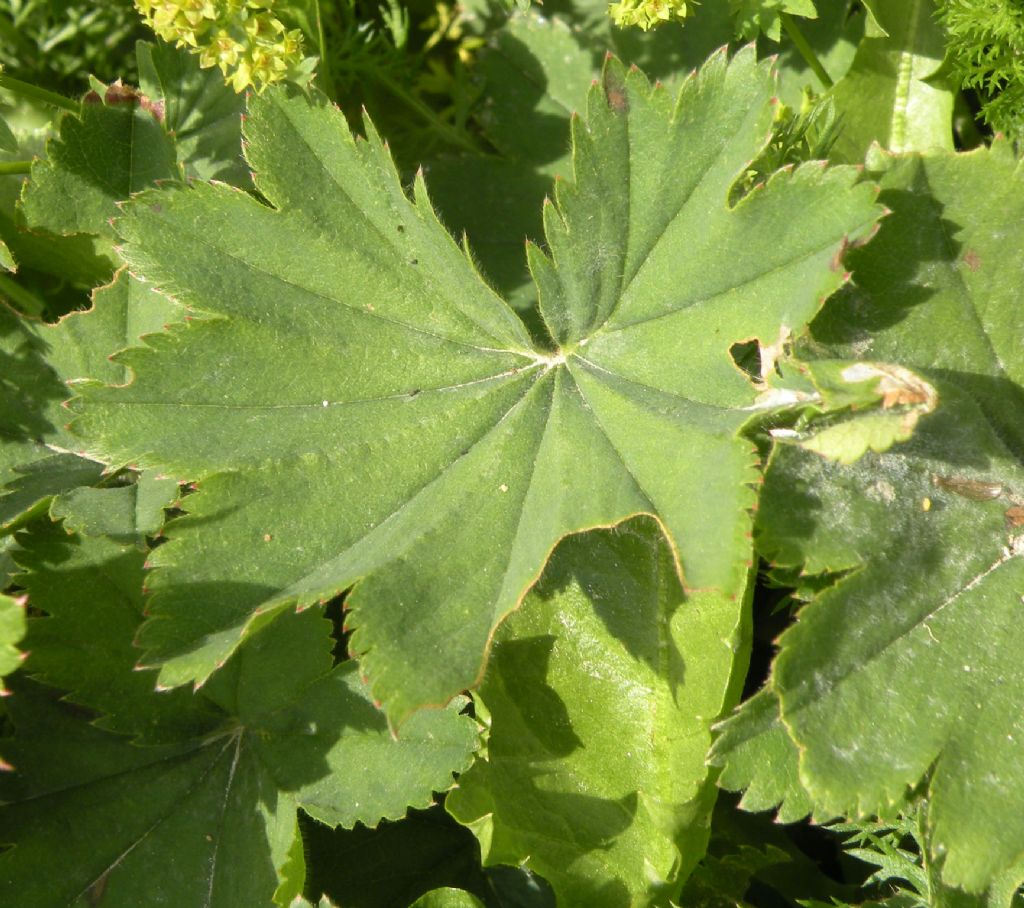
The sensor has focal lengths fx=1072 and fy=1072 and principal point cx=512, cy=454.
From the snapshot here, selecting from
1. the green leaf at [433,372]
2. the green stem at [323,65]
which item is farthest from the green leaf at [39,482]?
the green stem at [323,65]

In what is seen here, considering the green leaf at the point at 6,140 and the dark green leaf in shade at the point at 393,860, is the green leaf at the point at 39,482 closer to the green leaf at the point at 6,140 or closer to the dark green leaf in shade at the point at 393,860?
the green leaf at the point at 6,140

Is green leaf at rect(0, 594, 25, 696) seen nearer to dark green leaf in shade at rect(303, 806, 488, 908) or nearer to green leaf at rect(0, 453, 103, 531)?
green leaf at rect(0, 453, 103, 531)

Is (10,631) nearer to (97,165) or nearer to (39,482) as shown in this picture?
(39,482)

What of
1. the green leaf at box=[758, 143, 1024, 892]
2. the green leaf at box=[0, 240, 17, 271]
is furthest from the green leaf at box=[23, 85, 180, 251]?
the green leaf at box=[758, 143, 1024, 892]

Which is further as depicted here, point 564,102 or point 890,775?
point 564,102

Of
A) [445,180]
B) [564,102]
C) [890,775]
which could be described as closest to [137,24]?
[445,180]

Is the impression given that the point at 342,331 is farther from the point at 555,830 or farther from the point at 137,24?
the point at 137,24

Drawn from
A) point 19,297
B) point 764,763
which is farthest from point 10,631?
point 764,763
